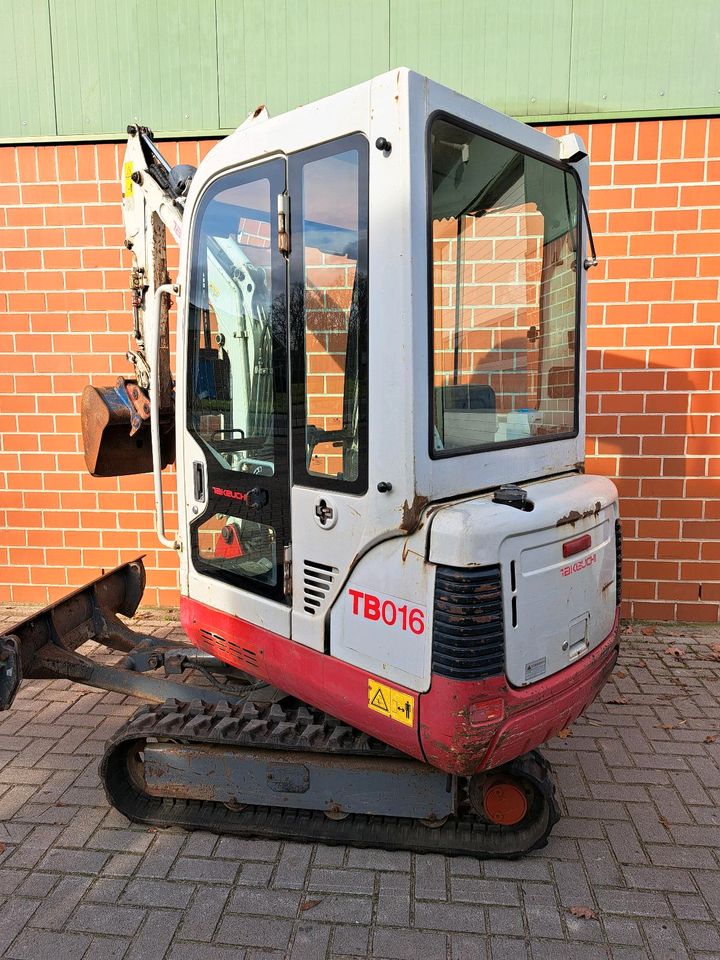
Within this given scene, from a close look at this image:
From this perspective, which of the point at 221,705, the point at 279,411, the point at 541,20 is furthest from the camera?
the point at 541,20

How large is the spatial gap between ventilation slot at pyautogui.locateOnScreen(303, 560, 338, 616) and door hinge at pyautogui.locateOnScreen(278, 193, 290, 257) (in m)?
1.19

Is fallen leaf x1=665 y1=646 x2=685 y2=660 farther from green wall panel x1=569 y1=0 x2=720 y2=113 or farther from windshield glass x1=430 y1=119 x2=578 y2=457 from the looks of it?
green wall panel x1=569 y1=0 x2=720 y2=113

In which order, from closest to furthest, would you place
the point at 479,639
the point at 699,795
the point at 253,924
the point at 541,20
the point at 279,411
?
1. the point at 479,639
2. the point at 253,924
3. the point at 279,411
4. the point at 699,795
5. the point at 541,20

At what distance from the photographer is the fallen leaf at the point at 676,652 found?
495 cm

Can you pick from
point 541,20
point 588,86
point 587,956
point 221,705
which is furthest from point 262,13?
point 587,956

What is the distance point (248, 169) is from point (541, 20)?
138 inches

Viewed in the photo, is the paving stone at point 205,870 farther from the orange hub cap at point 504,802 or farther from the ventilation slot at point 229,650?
the orange hub cap at point 504,802

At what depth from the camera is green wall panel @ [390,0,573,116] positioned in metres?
5.02

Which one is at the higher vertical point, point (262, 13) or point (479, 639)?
point (262, 13)

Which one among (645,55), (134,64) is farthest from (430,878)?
(134,64)

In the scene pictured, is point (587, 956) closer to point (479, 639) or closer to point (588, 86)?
point (479, 639)

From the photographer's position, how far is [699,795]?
11.1ft

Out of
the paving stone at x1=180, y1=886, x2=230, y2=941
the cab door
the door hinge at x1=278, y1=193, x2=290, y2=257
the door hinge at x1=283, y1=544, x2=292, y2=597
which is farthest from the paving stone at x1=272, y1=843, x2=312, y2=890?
the door hinge at x1=278, y1=193, x2=290, y2=257

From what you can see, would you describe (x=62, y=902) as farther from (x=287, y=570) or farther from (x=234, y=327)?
(x=234, y=327)
